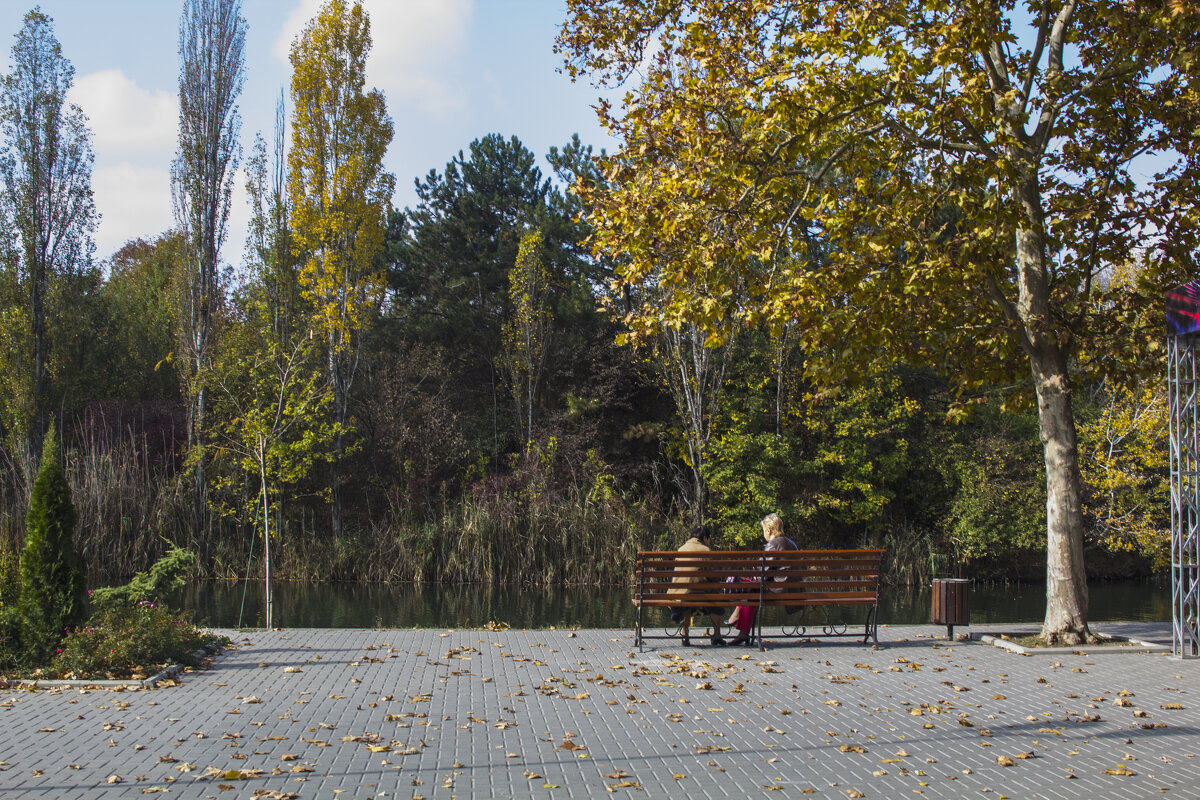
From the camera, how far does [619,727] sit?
21.7ft

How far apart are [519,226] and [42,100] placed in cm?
1443

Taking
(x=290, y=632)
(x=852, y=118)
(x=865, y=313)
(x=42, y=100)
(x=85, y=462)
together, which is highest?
(x=42, y=100)

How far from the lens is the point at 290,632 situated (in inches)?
440

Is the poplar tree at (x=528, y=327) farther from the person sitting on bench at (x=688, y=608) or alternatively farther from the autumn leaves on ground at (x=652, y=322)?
the person sitting on bench at (x=688, y=608)

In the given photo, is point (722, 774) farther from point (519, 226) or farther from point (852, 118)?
point (519, 226)

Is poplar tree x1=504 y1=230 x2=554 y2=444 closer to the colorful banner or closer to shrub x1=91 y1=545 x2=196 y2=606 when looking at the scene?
shrub x1=91 y1=545 x2=196 y2=606

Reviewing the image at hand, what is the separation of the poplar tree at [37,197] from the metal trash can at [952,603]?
26350mm

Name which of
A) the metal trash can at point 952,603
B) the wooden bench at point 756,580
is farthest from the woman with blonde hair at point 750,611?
the metal trash can at point 952,603

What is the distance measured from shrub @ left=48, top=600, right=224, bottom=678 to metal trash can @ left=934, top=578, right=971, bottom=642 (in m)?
7.41

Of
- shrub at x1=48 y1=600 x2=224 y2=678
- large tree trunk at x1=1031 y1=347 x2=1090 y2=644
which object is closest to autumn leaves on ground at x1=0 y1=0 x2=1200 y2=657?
large tree trunk at x1=1031 y1=347 x2=1090 y2=644

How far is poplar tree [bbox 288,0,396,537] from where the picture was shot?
30.0 m

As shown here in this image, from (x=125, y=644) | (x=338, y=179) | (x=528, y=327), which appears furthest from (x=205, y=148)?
(x=125, y=644)

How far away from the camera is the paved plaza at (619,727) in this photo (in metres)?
5.37

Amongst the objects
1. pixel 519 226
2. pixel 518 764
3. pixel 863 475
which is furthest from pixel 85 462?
pixel 518 764
